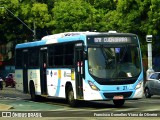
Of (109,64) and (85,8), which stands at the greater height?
(85,8)

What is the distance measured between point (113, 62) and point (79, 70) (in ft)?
5.03

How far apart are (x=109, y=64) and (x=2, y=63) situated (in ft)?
170

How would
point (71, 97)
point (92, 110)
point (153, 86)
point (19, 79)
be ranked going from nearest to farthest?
point (92, 110) → point (71, 97) → point (153, 86) → point (19, 79)

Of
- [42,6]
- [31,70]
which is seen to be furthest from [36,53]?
[42,6]

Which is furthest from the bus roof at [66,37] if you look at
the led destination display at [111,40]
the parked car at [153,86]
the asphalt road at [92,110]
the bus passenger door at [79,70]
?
the parked car at [153,86]

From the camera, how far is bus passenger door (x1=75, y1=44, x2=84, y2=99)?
18938 mm

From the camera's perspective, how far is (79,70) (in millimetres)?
19125

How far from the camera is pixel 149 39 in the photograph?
3438 cm

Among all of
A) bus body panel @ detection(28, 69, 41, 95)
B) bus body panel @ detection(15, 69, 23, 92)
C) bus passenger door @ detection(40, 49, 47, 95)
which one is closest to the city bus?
bus passenger door @ detection(40, 49, 47, 95)

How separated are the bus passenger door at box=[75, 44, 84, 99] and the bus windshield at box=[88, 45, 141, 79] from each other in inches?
20.8

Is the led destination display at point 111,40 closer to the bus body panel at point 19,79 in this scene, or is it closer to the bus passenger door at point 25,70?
the bus passenger door at point 25,70

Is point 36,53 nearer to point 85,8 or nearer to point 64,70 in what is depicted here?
point 64,70

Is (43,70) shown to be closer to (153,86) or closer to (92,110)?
(92,110)

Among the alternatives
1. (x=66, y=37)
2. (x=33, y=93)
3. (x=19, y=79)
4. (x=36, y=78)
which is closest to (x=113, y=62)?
(x=66, y=37)
